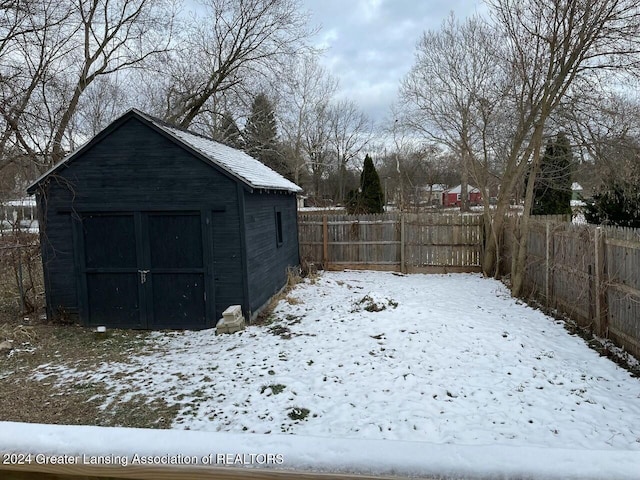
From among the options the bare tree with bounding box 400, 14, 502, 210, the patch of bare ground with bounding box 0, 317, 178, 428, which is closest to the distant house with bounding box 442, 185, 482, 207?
the bare tree with bounding box 400, 14, 502, 210

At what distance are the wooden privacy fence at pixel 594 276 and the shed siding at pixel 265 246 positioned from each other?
5.97m

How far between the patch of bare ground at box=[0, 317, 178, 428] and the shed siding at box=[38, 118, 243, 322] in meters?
2.07

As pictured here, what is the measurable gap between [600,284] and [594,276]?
0.83 ft

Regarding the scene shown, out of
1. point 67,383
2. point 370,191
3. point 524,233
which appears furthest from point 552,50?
point 370,191

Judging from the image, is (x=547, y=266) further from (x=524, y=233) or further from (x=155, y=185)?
(x=155, y=185)

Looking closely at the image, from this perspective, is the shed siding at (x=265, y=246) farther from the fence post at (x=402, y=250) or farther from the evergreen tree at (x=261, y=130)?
the evergreen tree at (x=261, y=130)

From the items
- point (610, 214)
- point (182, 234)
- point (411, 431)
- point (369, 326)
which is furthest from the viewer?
point (610, 214)

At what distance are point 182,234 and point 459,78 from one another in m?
10.5

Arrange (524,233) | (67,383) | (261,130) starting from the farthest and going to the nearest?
1. (261,130)
2. (524,233)
3. (67,383)

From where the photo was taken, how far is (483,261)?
515 inches

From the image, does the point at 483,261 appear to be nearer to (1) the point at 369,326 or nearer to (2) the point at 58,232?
(1) the point at 369,326

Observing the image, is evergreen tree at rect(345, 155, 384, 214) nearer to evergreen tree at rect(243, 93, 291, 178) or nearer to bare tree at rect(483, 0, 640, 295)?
evergreen tree at rect(243, 93, 291, 178)

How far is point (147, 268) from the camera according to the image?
8.04 meters

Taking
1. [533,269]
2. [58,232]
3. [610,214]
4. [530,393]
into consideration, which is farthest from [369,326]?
[610,214]
